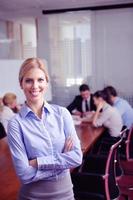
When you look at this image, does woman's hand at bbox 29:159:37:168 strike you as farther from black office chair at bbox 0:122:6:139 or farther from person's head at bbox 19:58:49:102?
black office chair at bbox 0:122:6:139

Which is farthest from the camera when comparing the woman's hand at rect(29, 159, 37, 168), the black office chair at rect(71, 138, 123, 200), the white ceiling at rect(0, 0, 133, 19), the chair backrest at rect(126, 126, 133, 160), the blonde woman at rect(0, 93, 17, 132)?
the white ceiling at rect(0, 0, 133, 19)

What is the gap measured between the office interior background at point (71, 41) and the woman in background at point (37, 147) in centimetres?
348

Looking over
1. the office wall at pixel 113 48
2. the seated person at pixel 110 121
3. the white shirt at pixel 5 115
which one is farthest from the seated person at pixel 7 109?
the office wall at pixel 113 48

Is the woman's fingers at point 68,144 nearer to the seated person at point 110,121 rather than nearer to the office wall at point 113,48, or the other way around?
the seated person at point 110,121

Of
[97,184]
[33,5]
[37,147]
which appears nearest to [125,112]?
[97,184]

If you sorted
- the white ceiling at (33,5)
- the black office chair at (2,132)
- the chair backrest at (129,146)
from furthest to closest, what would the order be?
1. the white ceiling at (33,5)
2. the black office chair at (2,132)
3. the chair backrest at (129,146)

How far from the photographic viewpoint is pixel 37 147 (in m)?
1.43

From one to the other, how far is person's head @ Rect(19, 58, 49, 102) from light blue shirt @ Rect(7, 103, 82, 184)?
78mm

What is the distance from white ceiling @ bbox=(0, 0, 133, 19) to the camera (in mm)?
4914

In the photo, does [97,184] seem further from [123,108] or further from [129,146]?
[123,108]

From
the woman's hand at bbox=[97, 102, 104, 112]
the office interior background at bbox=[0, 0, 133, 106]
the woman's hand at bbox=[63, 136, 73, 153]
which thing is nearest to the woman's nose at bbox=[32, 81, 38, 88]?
the woman's hand at bbox=[63, 136, 73, 153]

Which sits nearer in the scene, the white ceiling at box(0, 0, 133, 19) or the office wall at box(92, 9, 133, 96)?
the white ceiling at box(0, 0, 133, 19)

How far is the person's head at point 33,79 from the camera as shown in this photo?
1439 millimetres

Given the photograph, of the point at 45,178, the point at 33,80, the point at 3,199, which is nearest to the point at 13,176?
the point at 3,199
